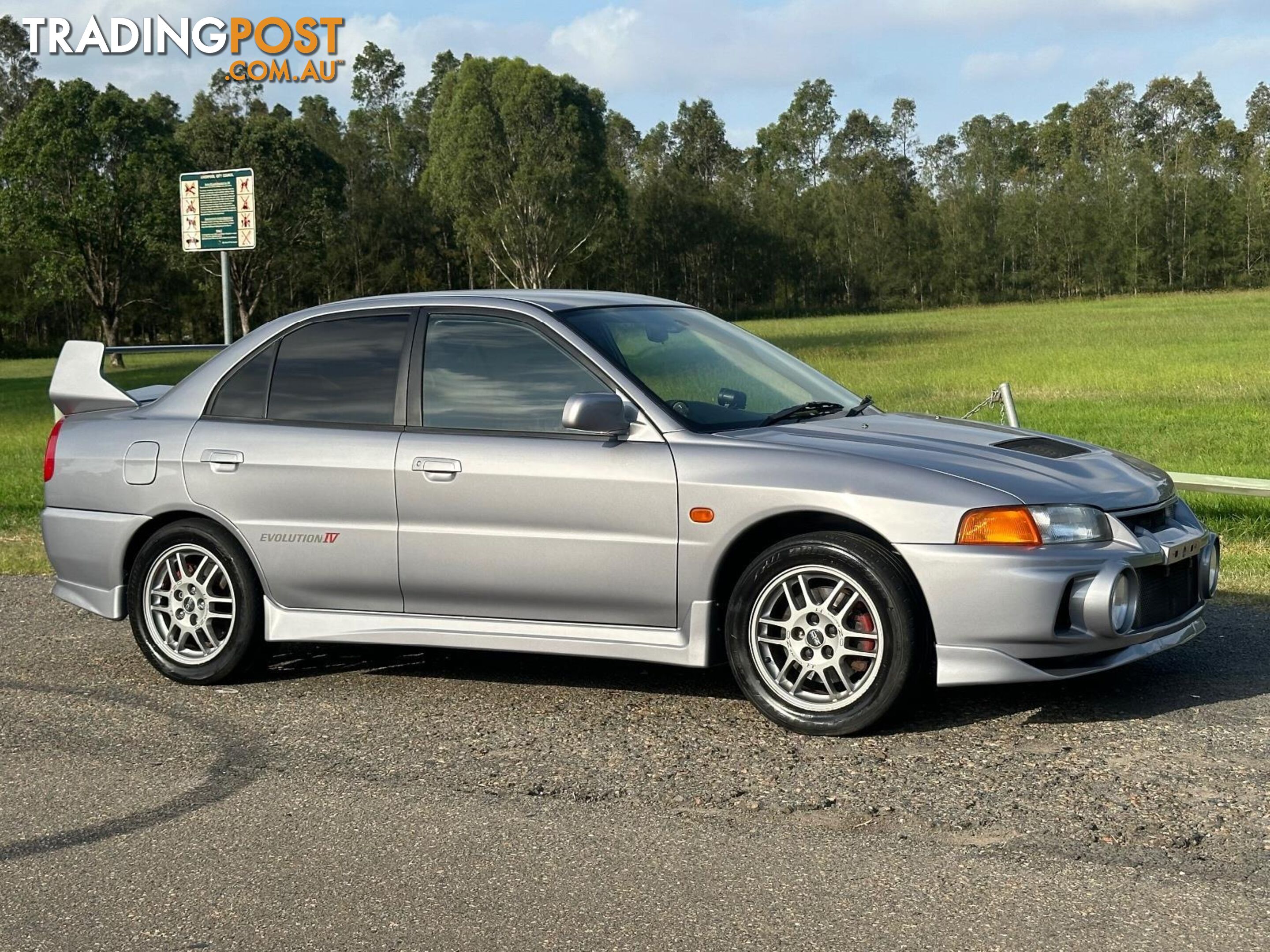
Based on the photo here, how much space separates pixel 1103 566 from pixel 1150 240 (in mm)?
102564

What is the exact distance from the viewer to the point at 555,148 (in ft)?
226

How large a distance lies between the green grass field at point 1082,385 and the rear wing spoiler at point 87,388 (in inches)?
123

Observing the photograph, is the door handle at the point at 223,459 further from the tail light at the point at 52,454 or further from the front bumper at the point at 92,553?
the tail light at the point at 52,454

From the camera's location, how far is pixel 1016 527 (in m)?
5.14

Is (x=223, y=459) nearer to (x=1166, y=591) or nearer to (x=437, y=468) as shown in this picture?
(x=437, y=468)

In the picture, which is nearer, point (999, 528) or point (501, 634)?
point (999, 528)

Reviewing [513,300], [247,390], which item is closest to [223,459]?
[247,390]

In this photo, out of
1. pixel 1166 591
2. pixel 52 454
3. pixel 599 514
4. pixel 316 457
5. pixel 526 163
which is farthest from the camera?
pixel 526 163

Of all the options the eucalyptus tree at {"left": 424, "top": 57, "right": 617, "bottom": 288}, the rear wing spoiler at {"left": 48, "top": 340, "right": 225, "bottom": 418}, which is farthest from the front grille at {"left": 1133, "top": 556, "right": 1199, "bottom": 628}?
the eucalyptus tree at {"left": 424, "top": 57, "right": 617, "bottom": 288}

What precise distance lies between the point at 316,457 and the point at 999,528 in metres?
2.79

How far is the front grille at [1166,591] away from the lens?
5.33m

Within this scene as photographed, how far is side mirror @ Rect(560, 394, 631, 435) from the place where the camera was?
5.51 meters

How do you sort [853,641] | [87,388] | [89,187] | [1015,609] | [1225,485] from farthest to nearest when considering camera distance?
1. [89,187]
2. [1225,485]
3. [87,388]
4. [853,641]
5. [1015,609]

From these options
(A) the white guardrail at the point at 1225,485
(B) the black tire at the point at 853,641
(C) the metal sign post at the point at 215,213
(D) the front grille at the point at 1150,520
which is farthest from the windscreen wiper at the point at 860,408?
(C) the metal sign post at the point at 215,213
